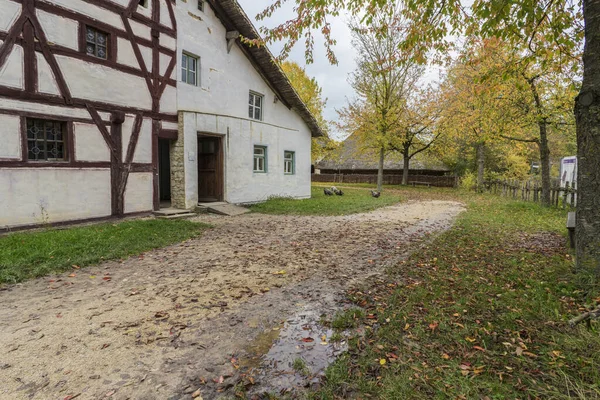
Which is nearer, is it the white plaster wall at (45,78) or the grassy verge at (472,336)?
the grassy verge at (472,336)

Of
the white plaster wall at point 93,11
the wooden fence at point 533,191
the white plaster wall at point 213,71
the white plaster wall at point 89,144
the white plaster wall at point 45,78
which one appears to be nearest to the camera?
the white plaster wall at point 45,78

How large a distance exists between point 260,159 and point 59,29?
8811mm

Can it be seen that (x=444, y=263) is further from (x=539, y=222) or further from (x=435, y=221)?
(x=539, y=222)

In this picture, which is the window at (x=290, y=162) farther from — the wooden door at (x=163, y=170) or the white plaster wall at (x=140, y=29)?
the white plaster wall at (x=140, y=29)

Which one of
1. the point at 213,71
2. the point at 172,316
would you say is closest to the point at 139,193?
the point at 213,71

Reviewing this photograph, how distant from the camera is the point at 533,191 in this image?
51.1 ft

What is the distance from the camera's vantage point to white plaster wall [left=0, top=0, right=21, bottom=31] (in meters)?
7.54

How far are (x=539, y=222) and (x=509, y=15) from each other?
23.4ft

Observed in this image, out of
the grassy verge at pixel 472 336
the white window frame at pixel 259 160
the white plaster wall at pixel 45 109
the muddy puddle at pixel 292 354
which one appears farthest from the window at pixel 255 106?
the muddy puddle at pixel 292 354

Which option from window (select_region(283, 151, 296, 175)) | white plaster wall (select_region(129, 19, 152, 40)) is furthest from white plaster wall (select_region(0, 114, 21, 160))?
window (select_region(283, 151, 296, 175))

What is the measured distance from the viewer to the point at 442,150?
92.3ft

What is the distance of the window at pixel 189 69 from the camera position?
12219mm

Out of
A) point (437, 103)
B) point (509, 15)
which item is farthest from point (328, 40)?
point (437, 103)

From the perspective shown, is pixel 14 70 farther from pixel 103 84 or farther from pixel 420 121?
pixel 420 121
